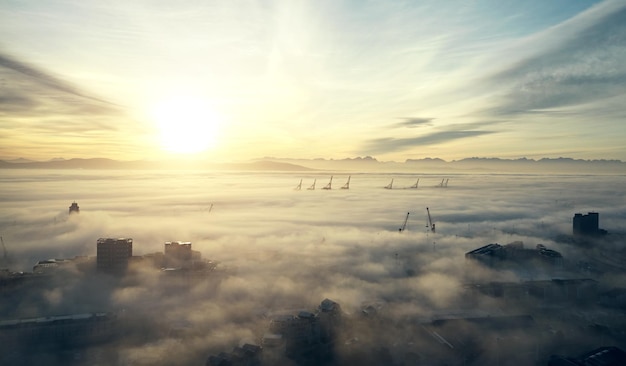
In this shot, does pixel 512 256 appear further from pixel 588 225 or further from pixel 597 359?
pixel 588 225

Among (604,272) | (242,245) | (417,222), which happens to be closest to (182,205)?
(242,245)

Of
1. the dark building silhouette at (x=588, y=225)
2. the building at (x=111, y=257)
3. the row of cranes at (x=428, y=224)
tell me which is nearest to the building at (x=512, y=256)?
the row of cranes at (x=428, y=224)

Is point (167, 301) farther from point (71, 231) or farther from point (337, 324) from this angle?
point (71, 231)

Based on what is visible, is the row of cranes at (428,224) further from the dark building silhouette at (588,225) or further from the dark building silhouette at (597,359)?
the dark building silhouette at (597,359)

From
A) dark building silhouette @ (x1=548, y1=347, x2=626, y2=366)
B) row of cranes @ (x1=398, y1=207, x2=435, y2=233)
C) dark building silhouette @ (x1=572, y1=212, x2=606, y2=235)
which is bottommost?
dark building silhouette @ (x1=548, y1=347, x2=626, y2=366)

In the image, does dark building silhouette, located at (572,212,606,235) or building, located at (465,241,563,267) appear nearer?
building, located at (465,241,563,267)

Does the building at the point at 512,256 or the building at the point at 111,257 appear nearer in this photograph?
the building at the point at 111,257

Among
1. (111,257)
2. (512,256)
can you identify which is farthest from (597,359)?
(111,257)

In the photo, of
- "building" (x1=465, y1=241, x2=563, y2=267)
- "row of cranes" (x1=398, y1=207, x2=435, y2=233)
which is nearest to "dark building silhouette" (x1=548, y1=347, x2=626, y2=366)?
"building" (x1=465, y1=241, x2=563, y2=267)

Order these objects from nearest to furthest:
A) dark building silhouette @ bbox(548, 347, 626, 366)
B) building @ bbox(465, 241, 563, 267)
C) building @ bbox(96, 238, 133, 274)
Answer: dark building silhouette @ bbox(548, 347, 626, 366)
building @ bbox(96, 238, 133, 274)
building @ bbox(465, 241, 563, 267)

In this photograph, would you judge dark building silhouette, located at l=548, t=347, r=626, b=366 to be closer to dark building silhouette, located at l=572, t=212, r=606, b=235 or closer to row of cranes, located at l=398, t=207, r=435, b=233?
row of cranes, located at l=398, t=207, r=435, b=233

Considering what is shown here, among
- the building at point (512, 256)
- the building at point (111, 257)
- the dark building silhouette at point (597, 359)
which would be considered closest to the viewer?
the dark building silhouette at point (597, 359)
